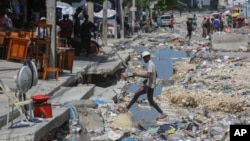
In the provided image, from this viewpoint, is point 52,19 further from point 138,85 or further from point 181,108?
point 138,85

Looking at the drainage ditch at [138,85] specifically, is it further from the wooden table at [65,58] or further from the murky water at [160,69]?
the wooden table at [65,58]

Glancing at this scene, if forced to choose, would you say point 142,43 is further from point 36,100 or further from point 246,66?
point 36,100

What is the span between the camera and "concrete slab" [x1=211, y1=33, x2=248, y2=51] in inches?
1200

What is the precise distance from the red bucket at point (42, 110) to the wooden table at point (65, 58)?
687 cm

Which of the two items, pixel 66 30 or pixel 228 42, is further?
pixel 228 42

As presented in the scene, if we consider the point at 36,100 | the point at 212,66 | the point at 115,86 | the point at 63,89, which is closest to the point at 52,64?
the point at 63,89

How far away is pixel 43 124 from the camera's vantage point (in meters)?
8.98

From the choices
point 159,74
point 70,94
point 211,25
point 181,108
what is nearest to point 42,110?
point 70,94

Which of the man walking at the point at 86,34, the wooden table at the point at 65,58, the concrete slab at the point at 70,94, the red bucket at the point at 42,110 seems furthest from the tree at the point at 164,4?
the red bucket at the point at 42,110

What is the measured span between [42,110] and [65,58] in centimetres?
744

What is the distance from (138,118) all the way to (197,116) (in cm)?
123

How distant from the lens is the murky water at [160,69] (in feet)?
43.4

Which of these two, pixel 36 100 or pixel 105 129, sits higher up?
pixel 36 100

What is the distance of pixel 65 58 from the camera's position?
55.2ft
